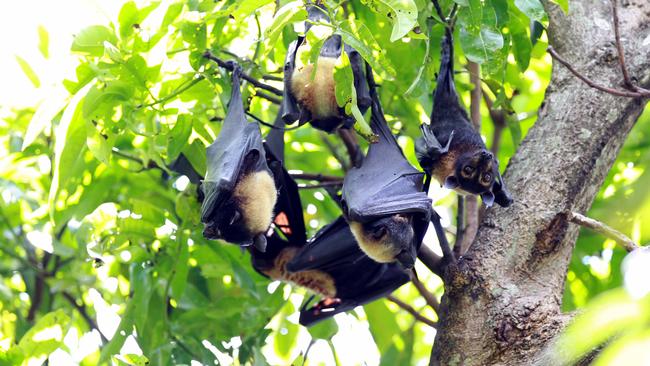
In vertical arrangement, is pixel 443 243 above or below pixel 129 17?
below

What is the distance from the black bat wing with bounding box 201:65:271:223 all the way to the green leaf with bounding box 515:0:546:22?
4.55 feet

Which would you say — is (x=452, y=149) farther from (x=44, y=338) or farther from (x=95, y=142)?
(x=44, y=338)

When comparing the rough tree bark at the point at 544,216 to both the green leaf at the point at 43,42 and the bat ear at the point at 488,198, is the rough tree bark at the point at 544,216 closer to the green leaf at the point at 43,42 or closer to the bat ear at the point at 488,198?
the bat ear at the point at 488,198

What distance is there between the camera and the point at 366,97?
409cm

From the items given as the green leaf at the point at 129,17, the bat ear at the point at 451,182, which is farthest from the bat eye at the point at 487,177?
the green leaf at the point at 129,17

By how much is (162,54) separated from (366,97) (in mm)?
1034

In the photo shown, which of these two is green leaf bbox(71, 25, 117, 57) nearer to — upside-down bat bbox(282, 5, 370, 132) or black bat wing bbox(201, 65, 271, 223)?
black bat wing bbox(201, 65, 271, 223)

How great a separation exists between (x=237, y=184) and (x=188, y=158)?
30cm

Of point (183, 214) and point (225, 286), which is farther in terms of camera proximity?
point (225, 286)

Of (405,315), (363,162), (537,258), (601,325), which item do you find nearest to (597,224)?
(537,258)

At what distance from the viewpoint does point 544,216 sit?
374 cm

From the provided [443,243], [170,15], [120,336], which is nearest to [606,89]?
[443,243]

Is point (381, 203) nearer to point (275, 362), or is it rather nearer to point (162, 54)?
point (162, 54)

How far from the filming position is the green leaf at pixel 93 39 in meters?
3.58
